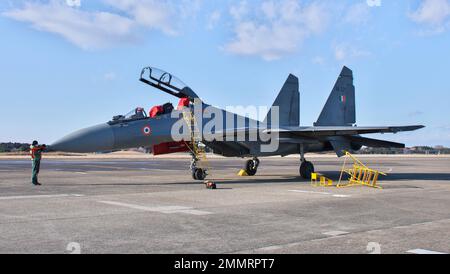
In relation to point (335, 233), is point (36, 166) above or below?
above

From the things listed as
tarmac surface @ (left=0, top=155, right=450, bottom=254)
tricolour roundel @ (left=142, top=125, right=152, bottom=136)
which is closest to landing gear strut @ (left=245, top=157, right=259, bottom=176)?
tricolour roundel @ (left=142, top=125, right=152, bottom=136)

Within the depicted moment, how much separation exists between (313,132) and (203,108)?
4.48 m

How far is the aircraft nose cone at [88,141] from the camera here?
1377 cm

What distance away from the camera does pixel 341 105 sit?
2177 cm

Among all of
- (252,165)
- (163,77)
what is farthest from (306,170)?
(163,77)

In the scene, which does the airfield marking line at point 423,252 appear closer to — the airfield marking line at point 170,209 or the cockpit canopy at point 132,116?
the airfield marking line at point 170,209

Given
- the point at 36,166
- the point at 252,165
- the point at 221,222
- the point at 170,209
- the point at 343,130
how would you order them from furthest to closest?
the point at 252,165 → the point at 343,130 → the point at 36,166 → the point at 170,209 → the point at 221,222

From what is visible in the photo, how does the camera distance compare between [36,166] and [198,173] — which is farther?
[198,173]

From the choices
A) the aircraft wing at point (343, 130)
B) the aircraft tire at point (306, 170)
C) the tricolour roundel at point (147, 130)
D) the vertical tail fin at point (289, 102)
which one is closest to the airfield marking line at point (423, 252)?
the tricolour roundel at point (147, 130)

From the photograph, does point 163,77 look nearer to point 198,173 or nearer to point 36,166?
point 198,173

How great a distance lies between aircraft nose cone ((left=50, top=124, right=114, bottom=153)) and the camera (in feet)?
45.2

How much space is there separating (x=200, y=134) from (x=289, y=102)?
6455 mm

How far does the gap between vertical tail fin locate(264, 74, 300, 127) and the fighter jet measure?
0.87ft

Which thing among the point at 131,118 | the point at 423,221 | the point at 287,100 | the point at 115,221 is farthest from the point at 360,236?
the point at 287,100
